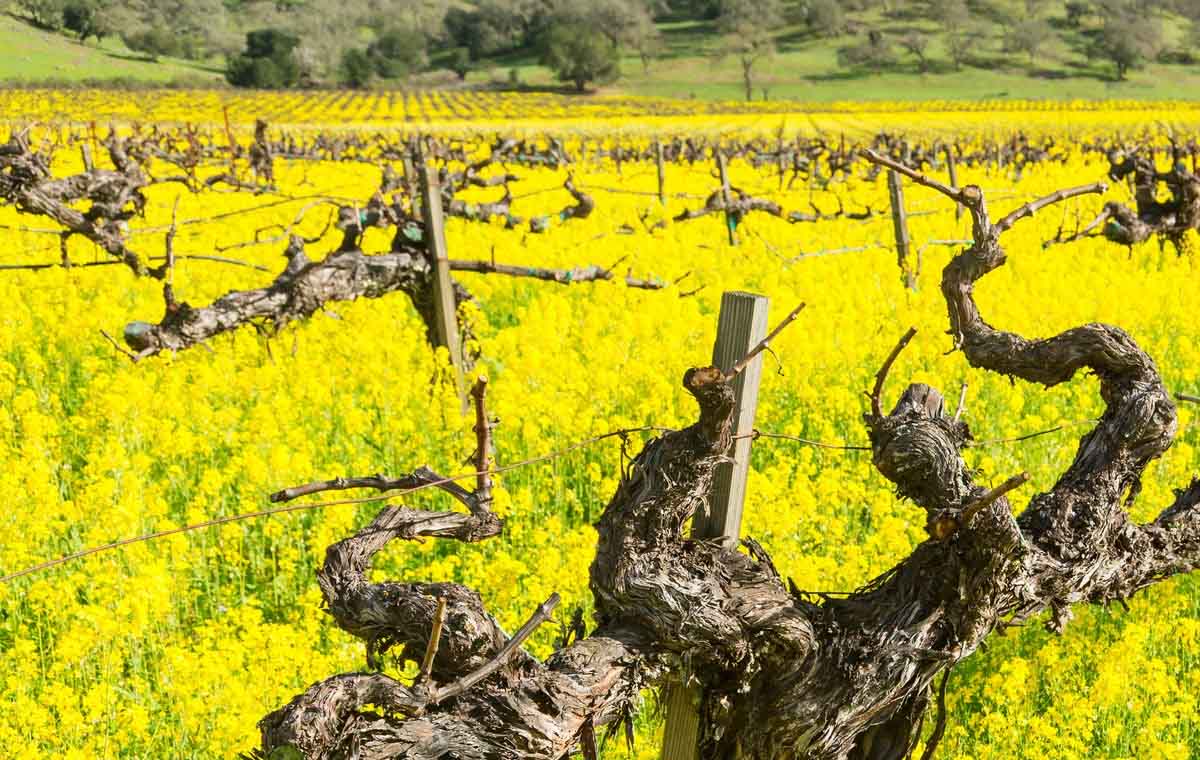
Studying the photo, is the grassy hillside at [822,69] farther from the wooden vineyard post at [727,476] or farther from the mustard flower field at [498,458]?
the wooden vineyard post at [727,476]

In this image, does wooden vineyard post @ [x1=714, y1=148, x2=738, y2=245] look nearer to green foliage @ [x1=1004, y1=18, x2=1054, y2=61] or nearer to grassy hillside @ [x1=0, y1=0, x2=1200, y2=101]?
grassy hillside @ [x1=0, y1=0, x2=1200, y2=101]

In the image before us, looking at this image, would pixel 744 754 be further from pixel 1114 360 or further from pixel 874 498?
pixel 874 498

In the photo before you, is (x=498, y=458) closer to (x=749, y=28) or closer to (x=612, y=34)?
(x=749, y=28)

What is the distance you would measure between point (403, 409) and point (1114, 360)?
5128 mm

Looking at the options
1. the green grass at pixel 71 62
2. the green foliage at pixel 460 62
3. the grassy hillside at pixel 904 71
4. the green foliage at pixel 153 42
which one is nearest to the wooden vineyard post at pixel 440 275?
the green grass at pixel 71 62

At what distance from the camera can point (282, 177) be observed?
26.4 metres

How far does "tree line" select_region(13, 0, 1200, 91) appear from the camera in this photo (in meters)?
107

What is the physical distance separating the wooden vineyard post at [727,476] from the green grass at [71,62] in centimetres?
8900

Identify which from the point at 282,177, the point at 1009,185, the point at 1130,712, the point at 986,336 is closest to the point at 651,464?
the point at 986,336

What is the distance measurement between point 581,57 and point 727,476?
10618 centimetres

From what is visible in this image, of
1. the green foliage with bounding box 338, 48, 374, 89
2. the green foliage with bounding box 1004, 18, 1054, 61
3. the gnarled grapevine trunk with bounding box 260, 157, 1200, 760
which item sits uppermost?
the green foliage with bounding box 1004, 18, 1054, 61

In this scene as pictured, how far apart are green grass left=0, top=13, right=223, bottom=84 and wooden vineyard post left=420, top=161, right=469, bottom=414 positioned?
84068 mm

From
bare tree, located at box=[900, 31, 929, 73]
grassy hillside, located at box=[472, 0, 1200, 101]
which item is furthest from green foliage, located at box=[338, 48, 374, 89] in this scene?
bare tree, located at box=[900, 31, 929, 73]

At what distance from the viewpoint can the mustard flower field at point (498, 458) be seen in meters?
4.34
